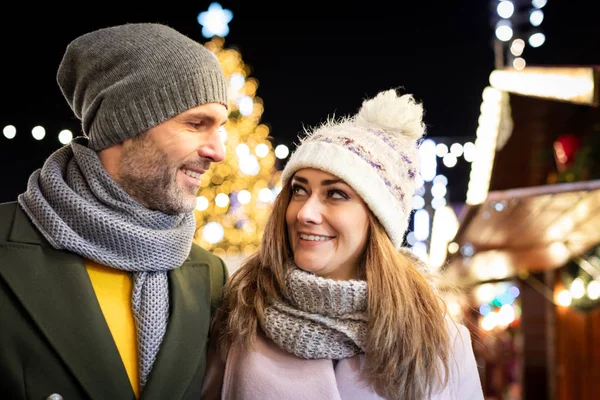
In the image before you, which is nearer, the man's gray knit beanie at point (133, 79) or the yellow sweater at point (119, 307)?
the yellow sweater at point (119, 307)

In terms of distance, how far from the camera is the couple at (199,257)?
2758mm

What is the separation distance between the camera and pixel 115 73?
2957mm

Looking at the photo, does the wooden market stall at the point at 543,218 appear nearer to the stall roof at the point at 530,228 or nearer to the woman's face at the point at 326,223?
the stall roof at the point at 530,228

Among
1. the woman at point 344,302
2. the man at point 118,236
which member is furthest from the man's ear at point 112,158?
the woman at point 344,302

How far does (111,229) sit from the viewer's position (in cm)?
279

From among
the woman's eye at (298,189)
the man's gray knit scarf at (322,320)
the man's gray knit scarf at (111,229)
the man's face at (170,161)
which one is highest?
the man's face at (170,161)

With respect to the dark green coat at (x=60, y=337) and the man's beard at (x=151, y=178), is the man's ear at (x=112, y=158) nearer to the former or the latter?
the man's beard at (x=151, y=178)

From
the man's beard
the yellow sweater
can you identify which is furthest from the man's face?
the yellow sweater

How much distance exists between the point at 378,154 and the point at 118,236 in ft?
3.82

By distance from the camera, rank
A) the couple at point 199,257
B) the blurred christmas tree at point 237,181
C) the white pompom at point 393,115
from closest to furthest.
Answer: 1. the couple at point 199,257
2. the white pompom at point 393,115
3. the blurred christmas tree at point 237,181

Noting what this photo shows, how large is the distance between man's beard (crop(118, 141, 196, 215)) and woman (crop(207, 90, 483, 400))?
529 millimetres

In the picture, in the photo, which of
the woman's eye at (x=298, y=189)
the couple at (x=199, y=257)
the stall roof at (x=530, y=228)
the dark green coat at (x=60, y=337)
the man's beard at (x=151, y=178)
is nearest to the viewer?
the dark green coat at (x=60, y=337)

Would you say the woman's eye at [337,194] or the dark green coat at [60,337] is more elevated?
the woman's eye at [337,194]

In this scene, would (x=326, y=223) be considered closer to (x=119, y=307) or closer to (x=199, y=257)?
(x=199, y=257)
